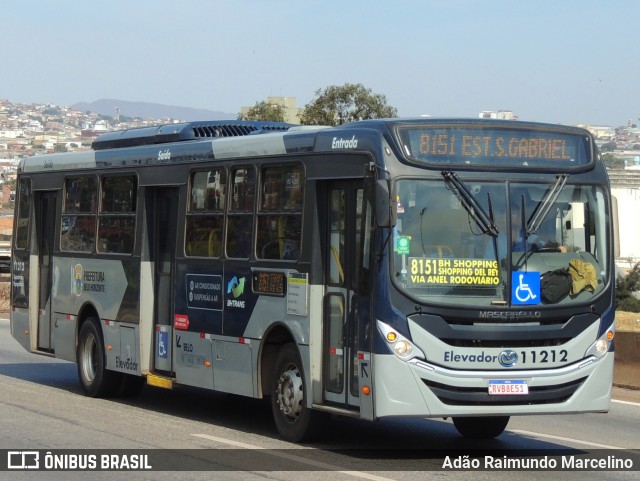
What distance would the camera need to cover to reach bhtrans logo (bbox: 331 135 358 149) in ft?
38.0

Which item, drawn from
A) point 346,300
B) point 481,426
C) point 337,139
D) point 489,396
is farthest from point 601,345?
point 337,139

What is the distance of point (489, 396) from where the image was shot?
1105 centimetres

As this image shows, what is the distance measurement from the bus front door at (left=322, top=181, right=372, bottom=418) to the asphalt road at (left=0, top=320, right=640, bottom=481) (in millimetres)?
634

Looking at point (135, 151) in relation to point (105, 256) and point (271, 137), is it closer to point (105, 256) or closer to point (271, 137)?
point (105, 256)

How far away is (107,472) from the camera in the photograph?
1050 cm

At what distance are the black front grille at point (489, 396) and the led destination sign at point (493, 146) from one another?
1984 millimetres

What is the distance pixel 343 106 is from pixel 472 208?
29.3m

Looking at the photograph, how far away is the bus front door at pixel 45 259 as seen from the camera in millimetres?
17922

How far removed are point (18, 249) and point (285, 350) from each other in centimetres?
760

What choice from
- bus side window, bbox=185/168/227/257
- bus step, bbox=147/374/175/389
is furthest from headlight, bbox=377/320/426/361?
bus step, bbox=147/374/175/389

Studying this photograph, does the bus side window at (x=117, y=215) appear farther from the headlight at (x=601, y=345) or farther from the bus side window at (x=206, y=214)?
the headlight at (x=601, y=345)

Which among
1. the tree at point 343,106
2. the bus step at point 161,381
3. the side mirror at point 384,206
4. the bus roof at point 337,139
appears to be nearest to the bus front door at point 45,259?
the bus roof at point 337,139

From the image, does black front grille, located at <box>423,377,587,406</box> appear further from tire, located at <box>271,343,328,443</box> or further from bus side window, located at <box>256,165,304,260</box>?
bus side window, located at <box>256,165,304,260</box>

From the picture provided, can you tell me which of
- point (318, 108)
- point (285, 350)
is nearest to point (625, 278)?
point (318, 108)
